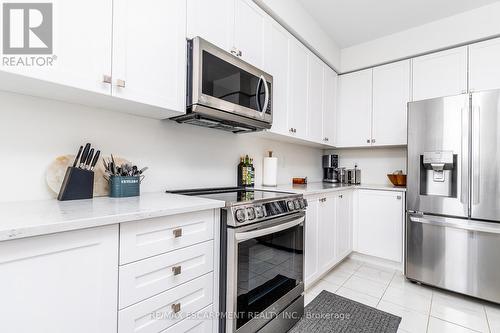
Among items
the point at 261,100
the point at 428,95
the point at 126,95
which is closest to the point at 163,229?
the point at 126,95

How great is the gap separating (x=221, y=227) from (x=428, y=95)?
9.26 ft

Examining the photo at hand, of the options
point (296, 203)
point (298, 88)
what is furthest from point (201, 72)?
point (298, 88)

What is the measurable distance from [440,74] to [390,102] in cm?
53

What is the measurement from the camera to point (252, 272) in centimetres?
141

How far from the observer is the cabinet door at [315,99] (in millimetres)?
2693

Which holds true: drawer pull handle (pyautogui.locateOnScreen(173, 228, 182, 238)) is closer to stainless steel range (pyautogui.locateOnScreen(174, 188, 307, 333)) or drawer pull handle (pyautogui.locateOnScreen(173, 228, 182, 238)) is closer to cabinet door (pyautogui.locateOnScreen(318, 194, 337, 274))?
stainless steel range (pyautogui.locateOnScreen(174, 188, 307, 333))

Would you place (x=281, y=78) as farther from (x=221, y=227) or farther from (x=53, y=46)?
(x=53, y=46)

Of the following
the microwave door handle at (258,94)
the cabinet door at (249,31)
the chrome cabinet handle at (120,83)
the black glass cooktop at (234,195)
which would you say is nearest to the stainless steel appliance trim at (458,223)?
the black glass cooktop at (234,195)

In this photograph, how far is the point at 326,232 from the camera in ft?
7.91

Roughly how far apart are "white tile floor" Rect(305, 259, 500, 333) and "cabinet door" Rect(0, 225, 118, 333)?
1.69 metres

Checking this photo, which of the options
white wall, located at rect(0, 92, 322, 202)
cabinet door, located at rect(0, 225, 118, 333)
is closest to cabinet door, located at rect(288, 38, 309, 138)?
white wall, located at rect(0, 92, 322, 202)

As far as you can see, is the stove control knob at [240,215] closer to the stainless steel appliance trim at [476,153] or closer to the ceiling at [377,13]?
the stainless steel appliance trim at [476,153]

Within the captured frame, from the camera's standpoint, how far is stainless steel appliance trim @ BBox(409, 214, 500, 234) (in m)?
1.99

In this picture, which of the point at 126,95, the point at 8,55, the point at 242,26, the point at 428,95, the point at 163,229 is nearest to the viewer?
the point at 8,55
